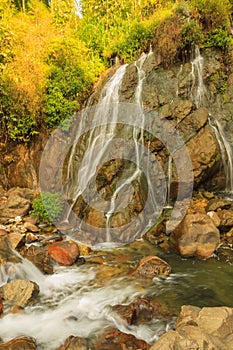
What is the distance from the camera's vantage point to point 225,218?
780 centimetres

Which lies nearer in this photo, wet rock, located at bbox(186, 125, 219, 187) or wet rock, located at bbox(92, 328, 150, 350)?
wet rock, located at bbox(92, 328, 150, 350)

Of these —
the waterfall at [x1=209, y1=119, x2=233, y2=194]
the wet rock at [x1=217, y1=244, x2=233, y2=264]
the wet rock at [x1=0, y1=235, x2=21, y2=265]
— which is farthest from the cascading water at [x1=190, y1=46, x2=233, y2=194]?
the wet rock at [x1=0, y1=235, x2=21, y2=265]

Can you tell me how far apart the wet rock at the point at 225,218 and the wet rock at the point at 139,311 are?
12.0ft

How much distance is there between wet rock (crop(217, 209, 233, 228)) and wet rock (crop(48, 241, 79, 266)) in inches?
160

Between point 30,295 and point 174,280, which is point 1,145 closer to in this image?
point 30,295

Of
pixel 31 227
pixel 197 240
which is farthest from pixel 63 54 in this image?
pixel 197 240

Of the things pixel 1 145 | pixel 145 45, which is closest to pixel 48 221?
pixel 1 145

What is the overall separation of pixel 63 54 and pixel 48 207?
734 cm

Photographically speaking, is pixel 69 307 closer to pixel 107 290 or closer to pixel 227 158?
pixel 107 290

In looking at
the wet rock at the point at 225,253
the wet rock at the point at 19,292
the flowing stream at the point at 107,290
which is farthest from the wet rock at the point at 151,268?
the wet rock at the point at 19,292

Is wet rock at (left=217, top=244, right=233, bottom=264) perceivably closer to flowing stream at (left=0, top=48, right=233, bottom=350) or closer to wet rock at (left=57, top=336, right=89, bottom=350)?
flowing stream at (left=0, top=48, right=233, bottom=350)

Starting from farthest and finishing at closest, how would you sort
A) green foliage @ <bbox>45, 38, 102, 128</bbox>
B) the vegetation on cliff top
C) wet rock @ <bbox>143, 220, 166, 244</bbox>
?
green foliage @ <bbox>45, 38, 102, 128</bbox>, the vegetation on cliff top, wet rock @ <bbox>143, 220, 166, 244</bbox>

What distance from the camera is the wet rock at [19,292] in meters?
5.10

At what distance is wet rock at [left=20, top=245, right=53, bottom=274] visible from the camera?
630 centimetres
